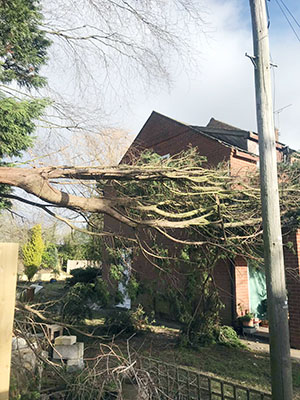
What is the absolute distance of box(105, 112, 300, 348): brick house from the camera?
26.2 ft

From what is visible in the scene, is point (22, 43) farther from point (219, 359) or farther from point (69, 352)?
point (219, 359)

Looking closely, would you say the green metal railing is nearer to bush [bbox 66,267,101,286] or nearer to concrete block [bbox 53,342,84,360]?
concrete block [bbox 53,342,84,360]

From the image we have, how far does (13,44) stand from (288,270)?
8.67m

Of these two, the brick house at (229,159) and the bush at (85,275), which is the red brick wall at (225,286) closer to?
the brick house at (229,159)

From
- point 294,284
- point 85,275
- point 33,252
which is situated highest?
point 33,252

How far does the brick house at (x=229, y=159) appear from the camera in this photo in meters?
7.98

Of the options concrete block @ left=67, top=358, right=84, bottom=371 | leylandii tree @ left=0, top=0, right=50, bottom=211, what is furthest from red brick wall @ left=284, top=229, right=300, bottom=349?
leylandii tree @ left=0, top=0, right=50, bottom=211

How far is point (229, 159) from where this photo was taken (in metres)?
11.0

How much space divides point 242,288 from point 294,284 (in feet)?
6.50

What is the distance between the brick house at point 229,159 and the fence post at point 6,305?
4936 millimetres

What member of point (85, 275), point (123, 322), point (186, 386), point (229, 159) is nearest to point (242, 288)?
point (123, 322)

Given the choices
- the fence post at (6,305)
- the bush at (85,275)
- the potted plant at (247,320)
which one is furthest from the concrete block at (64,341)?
the bush at (85,275)

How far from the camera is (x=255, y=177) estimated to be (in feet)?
24.3

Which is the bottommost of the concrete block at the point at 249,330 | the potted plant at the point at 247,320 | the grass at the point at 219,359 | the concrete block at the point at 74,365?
the grass at the point at 219,359
